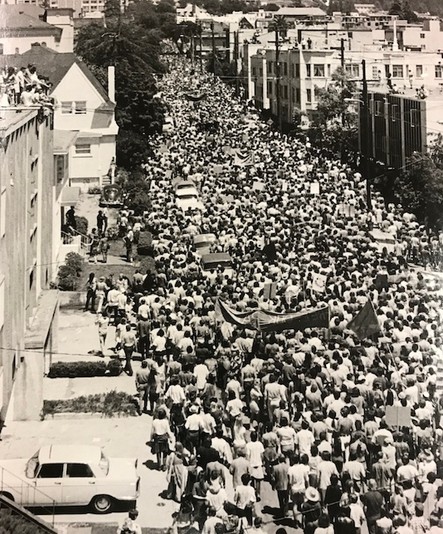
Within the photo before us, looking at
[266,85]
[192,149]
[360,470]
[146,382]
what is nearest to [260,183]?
[192,149]

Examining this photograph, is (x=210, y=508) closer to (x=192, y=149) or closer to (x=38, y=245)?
(x=38, y=245)

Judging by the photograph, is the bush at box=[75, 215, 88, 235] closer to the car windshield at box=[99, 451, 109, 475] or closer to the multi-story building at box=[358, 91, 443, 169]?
the multi-story building at box=[358, 91, 443, 169]

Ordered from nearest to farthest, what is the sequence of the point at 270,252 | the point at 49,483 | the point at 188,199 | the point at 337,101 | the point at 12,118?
1. the point at 49,483
2. the point at 12,118
3. the point at 270,252
4. the point at 188,199
5. the point at 337,101

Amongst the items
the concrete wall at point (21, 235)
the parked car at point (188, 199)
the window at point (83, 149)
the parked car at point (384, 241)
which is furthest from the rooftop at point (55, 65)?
the concrete wall at point (21, 235)

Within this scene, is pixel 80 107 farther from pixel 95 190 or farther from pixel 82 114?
pixel 95 190

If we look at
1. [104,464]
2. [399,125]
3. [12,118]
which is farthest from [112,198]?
[104,464]

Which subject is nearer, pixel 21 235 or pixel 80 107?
pixel 21 235
